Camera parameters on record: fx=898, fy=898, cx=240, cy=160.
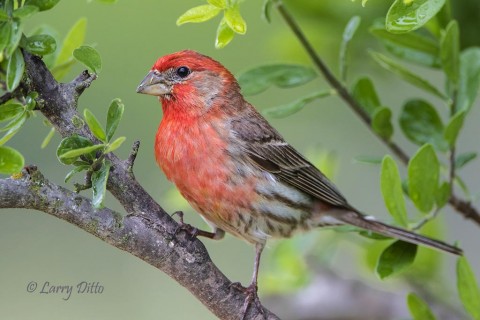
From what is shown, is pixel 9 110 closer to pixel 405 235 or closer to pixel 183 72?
pixel 405 235

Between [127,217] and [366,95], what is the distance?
119 cm

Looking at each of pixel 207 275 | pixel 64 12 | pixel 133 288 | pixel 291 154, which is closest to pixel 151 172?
pixel 133 288

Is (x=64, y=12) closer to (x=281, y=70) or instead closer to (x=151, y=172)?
(x=151, y=172)

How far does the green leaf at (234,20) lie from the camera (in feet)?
Answer: 7.24

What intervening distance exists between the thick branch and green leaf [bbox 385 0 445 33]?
83 centimetres

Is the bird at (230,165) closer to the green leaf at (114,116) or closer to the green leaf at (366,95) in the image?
the green leaf at (366,95)

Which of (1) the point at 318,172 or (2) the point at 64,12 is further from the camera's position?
(2) the point at 64,12

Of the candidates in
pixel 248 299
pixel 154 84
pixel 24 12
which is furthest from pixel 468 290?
pixel 154 84

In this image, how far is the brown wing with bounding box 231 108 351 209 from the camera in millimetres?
3896

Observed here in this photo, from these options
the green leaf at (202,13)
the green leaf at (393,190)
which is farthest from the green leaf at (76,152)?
the green leaf at (393,190)

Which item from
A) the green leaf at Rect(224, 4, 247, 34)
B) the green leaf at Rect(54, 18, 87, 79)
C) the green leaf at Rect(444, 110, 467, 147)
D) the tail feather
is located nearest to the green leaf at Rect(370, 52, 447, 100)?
the green leaf at Rect(444, 110, 467, 147)

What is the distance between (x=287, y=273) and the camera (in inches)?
149

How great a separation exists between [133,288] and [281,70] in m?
3.14

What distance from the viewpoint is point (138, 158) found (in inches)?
239
